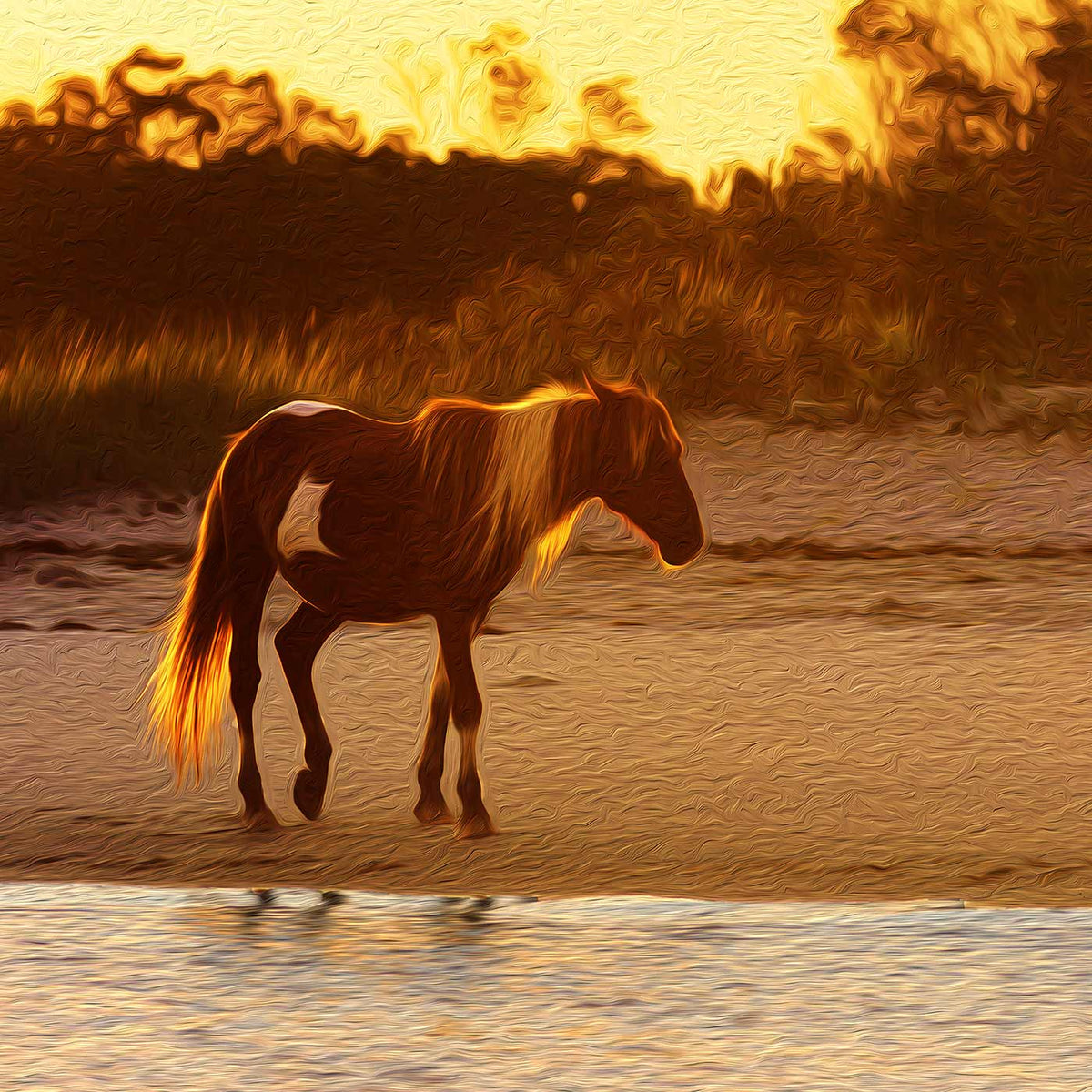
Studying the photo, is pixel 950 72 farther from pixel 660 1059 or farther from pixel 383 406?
pixel 660 1059

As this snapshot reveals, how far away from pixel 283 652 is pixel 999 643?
4.77 meters

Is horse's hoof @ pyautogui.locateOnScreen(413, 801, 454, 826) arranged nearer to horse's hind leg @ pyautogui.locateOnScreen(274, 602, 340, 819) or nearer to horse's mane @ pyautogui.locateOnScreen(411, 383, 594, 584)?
horse's hind leg @ pyautogui.locateOnScreen(274, 602, 340, 819)

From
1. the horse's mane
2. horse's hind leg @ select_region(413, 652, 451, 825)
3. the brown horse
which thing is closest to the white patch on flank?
the brown horse

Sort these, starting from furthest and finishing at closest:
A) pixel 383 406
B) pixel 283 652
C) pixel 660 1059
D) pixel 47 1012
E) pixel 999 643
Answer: pixel 383 406 → pixel 999 643 → pixel 283 652 → pixel 47 1012 → pixel 660 1059

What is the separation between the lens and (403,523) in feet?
18.7

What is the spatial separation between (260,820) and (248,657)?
0.47m

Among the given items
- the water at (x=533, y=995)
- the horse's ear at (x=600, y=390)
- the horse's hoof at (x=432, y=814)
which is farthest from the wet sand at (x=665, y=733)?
the horse's ear at (x=600, y=390)

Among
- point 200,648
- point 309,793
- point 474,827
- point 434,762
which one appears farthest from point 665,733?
point 200,648

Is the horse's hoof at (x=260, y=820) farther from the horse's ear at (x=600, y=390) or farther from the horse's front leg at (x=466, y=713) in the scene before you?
the horse's ear at (x=600, y=390)

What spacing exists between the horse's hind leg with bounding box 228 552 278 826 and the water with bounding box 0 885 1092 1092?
0.74 meters

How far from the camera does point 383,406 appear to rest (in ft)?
58.3

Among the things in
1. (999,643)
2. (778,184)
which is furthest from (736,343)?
(999,643)

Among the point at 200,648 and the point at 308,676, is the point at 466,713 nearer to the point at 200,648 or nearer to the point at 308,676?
the point at 308,676

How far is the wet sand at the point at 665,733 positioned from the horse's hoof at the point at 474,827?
0.06 m
